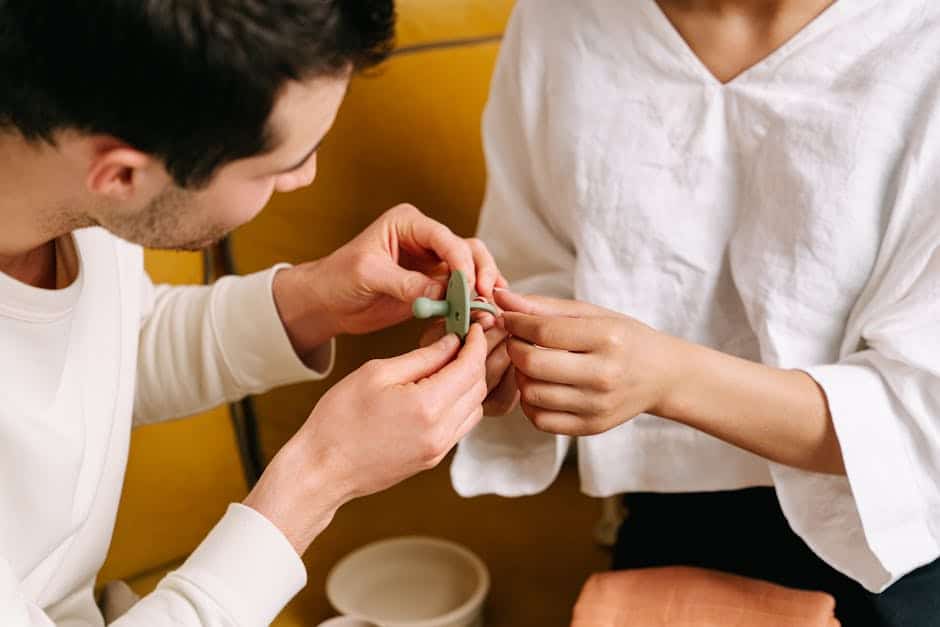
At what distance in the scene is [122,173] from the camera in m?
0.91

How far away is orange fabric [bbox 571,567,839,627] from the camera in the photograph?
113cm

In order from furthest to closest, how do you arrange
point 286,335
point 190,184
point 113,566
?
point 113,566
point 286,335
point 190,184

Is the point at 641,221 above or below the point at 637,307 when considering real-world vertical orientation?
above

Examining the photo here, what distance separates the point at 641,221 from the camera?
124cm

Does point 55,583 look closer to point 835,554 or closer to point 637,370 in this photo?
point 637,370

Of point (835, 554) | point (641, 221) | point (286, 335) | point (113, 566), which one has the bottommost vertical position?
point (113, 566)

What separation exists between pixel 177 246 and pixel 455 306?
0.87 feet

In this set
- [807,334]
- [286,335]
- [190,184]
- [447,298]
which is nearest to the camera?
[190,184]

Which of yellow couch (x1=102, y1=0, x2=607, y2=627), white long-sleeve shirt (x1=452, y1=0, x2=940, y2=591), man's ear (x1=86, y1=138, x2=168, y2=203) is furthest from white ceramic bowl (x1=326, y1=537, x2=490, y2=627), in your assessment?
man's ear (x1=86, y1=138, x2=168, y2=203)

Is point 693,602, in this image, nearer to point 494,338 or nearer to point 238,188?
point 494,338

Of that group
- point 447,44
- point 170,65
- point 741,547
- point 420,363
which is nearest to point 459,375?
point 420,363

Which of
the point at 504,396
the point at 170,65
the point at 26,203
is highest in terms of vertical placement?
the point at 170,65

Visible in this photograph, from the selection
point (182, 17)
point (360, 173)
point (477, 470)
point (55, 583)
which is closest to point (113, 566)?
point (55, 583)

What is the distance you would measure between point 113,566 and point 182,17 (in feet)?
2.92
